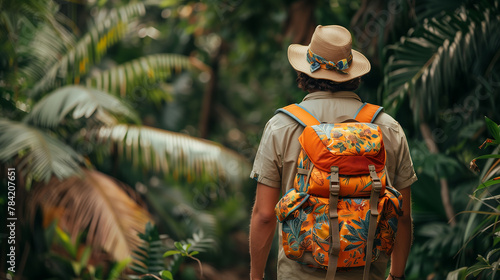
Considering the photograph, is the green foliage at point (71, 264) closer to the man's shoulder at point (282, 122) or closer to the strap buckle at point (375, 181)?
the man's shoulder at point (282, 122)

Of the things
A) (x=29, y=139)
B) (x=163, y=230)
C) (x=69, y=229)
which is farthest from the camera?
(x=163, y=230)

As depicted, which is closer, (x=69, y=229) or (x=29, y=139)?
(x=29, y=139)

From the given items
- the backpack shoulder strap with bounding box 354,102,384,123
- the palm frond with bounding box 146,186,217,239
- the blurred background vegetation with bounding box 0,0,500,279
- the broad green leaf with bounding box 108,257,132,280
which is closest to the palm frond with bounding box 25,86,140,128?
the blurred background vegetation with bounding box 0,0,500,279

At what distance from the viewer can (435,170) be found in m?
4.14

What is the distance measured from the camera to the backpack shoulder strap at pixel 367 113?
2215mm

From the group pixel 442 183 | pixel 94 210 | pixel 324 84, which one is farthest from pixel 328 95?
pixel 94 210

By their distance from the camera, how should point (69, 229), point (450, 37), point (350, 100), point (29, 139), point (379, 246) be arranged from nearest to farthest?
point (379, 246) < point (350, 100) < point (450, 37) < point (29, 139) < point (69, 229)

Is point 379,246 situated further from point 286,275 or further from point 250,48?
point 250,48

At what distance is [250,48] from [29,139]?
10.8 ft

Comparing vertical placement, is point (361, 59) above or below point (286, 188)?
above

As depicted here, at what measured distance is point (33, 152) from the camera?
4.47 metres

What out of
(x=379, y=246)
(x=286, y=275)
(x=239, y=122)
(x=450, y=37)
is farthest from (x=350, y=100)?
(x=239, y=122)

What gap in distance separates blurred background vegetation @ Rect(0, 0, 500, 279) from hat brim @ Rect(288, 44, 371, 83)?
0.69 m

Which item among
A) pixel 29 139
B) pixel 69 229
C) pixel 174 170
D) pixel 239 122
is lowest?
pixel 239 122
